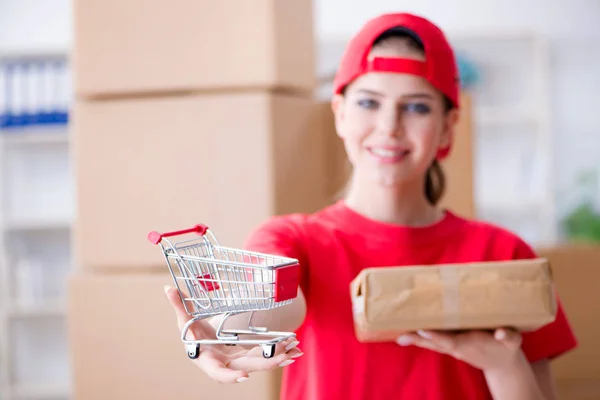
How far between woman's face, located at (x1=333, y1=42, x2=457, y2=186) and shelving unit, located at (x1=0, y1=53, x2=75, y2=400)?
3354 mm

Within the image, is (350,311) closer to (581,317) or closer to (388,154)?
(388,154)

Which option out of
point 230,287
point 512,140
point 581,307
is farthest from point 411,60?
point 512,140

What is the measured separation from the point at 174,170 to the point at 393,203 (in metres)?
0.51

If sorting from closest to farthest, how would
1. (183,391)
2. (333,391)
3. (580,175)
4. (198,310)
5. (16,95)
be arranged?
(198,310)
(333,391)
(183,391)
(16,95)
(580,175)

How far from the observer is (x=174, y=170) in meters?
1.49

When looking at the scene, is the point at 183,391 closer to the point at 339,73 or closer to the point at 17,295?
the point at 339,73

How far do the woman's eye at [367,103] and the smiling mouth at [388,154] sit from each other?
0.18 ft

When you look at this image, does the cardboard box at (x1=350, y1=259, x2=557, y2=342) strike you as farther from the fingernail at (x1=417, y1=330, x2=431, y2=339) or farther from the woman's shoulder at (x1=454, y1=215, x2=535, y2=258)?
the woman's shoulder at (x1=454, y1=215, x2=535, y2=258)

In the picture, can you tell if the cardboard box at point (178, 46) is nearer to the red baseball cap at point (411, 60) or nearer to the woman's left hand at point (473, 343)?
the red baseball cap at point (411, 60)

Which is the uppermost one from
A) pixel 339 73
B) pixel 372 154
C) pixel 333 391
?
pixel 339 73

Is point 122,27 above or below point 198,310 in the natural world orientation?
above

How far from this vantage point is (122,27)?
59.2 inches

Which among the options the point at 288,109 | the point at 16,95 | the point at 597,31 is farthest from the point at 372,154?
the point at 597,31

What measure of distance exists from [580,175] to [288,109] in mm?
3280
